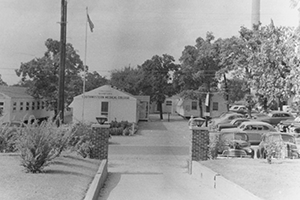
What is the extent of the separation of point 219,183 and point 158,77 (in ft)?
118

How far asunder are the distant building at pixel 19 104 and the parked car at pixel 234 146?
15.8 meters

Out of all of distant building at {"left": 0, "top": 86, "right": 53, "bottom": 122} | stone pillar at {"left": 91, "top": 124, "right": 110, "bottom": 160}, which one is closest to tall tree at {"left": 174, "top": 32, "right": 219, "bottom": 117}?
distant building at {"left": 0, "top": 86, "right": 53, "bottom": 122}

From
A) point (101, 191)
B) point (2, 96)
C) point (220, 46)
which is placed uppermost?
point (220, 46)

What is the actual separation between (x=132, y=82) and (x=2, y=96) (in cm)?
2059

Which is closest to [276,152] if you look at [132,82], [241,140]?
[241,140]

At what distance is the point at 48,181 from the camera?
805cm

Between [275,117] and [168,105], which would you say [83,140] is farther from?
[168,105]

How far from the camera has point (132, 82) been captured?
4772 centimetres

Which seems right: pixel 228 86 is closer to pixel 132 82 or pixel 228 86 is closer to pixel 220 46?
pixel 220 46

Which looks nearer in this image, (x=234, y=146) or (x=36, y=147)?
(x=36, y=147)

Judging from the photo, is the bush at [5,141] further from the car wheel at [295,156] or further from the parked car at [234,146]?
the car wheel at [295,156]

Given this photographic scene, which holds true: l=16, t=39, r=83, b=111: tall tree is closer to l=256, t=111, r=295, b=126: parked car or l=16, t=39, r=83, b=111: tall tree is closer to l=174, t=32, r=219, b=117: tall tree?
l=174, t=32, r=219, b=117: tall tree

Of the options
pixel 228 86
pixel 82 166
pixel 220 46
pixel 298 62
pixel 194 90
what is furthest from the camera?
pixel 194 90

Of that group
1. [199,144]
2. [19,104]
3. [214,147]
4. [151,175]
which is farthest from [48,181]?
[19,104]
